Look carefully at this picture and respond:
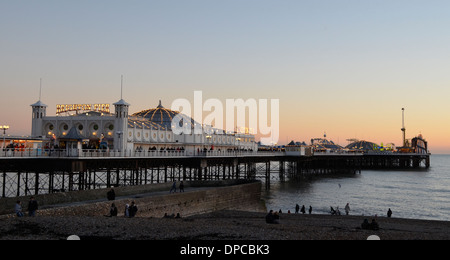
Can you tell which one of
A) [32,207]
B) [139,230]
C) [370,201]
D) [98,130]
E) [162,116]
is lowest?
[370,201]

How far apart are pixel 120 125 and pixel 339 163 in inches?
4409

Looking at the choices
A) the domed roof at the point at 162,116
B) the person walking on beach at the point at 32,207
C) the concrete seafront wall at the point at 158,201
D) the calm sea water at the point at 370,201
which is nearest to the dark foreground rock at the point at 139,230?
the person walking on beach at the point at 32,207

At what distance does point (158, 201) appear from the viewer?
3291 centimetres

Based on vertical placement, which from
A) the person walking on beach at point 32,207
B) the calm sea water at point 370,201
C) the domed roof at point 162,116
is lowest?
the calm sea water at point 370,201

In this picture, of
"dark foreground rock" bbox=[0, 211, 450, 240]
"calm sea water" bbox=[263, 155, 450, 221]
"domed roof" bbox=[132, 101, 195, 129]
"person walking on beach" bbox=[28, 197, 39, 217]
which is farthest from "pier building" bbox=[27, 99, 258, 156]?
"dark foreground rock" bbox=[0, 211, 450, 240]

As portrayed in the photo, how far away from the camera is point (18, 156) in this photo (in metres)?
38.6

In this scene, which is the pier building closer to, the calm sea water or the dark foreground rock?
the calm sea water

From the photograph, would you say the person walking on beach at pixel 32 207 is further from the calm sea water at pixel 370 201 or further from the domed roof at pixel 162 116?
the domed roof at pixel 162 116

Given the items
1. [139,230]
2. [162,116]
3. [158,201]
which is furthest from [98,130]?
[139,230]

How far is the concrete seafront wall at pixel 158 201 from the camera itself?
2709 centimetres

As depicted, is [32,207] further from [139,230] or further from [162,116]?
[162,116]
